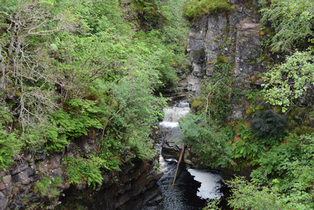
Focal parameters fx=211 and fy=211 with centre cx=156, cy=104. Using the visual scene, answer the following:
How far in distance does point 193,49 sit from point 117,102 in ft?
30.9

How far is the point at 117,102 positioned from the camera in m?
10.1

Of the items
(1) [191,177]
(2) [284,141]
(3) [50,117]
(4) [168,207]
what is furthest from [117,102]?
(2) [284,141]

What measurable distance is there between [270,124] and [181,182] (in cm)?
663

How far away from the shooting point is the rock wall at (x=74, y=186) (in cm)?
627

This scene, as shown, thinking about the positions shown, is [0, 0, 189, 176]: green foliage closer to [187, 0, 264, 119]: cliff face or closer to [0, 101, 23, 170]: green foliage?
[0, 101, 23, 170]: green foliage

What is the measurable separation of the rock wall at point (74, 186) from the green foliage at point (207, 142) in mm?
3065

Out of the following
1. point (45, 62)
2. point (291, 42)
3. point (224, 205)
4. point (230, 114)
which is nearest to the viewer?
point (45, 62)

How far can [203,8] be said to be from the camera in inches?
659

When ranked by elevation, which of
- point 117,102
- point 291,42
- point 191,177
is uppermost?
point 291,42

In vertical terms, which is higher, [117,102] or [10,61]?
[10,61]

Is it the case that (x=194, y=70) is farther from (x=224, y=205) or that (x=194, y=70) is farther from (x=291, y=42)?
(x=224, y=205)

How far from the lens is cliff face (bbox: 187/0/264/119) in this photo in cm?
1403

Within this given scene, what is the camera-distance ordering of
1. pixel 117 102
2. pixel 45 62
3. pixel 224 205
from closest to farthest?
pixel 45 62 → pixel 117 102 → pixel 224 205

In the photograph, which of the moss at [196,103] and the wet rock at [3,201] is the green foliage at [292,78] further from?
the moss at [196,103]
